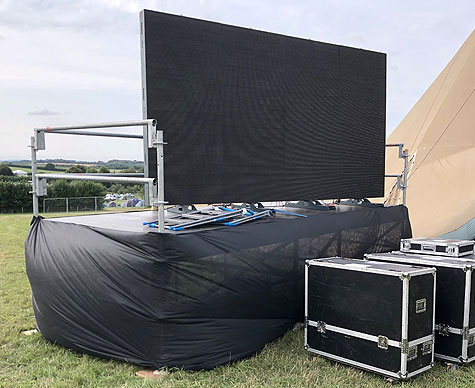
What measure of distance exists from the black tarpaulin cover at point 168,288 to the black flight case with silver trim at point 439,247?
93 centimetres

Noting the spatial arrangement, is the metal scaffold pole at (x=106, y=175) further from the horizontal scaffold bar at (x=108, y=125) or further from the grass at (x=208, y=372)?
the grass at (x=208, y=372)

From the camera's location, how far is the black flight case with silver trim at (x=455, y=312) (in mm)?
3742

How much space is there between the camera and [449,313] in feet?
12.6

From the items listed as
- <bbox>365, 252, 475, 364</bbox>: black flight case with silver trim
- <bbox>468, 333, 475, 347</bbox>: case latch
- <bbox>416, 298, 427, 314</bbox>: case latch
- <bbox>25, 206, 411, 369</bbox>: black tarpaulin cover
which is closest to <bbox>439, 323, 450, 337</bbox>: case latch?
<bbox>365, 252, 475, 364</bbox>: black flight case with silver trim

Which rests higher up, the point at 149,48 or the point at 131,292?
the point at 149,48

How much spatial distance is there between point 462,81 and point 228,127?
25.7 ft

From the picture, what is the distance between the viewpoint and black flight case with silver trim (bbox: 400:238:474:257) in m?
4.31

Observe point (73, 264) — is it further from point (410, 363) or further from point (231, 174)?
point (410, 363)

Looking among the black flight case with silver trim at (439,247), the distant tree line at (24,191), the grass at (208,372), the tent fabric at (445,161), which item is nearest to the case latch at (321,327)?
the grass at (208,372)

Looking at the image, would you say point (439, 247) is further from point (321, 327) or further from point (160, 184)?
point (160, 184)

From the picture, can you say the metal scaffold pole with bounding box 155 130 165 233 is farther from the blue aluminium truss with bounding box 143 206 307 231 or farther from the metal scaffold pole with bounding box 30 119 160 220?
the blue aluminium truss with bounding box 143 206 307 231

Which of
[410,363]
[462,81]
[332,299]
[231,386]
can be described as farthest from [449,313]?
[462,81]

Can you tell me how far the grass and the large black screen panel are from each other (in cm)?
131

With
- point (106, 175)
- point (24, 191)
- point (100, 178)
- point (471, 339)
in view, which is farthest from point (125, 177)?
point (24, 191)
